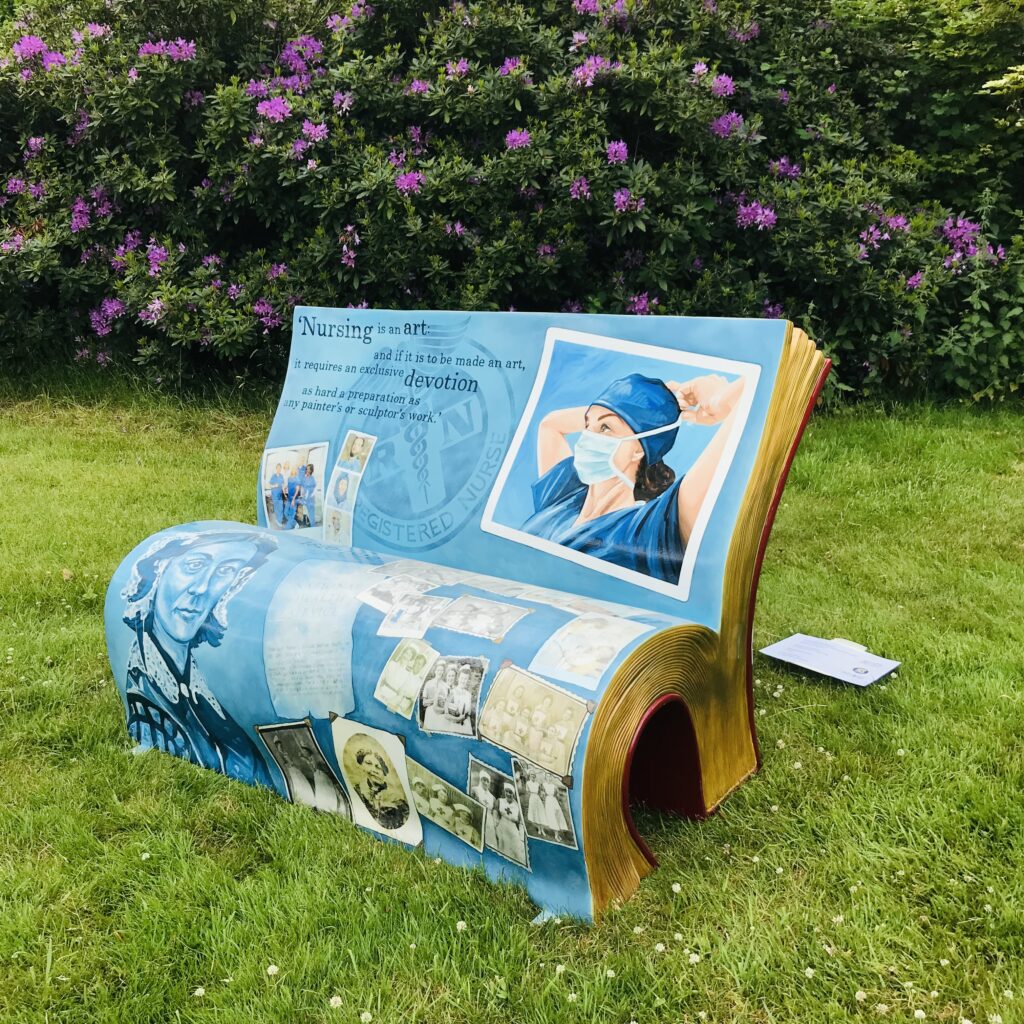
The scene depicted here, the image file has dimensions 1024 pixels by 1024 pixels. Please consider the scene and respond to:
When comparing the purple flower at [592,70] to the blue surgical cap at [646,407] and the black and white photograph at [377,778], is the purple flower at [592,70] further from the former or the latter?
the black and white photograph at [377,778]

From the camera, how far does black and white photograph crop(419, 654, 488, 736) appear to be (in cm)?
226

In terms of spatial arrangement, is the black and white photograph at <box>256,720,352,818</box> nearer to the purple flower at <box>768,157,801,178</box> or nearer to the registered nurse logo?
the registered nurse logo

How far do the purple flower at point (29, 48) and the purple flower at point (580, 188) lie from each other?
403 cm

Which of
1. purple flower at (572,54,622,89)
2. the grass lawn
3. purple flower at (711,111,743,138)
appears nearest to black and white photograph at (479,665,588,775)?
the grass lawn

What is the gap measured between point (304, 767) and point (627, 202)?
4.32 metres

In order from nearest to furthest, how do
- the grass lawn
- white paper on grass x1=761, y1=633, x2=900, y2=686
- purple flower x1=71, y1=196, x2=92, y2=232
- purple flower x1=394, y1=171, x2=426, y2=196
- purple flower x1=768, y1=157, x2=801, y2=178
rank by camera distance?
the grass lawn < white paper on grass x1=761, y1=633, x2=900, y2=686 < purple flower x1=394, y1=171, x2=426, y2=196 < purple flower x1=768, y1=157, x2=801, y2=178 < purple flower x1=71, y1=196, x2=92, y2=232

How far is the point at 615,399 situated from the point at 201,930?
173 centimetres

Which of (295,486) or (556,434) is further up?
(556,434)

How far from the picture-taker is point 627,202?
19.5 ft

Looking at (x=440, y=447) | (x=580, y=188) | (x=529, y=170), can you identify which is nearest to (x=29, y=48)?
(x=529, y=170)

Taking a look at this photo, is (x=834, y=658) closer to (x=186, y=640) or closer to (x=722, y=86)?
(x=186, y=640)

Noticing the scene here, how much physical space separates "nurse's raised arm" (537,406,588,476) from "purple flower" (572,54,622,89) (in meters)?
3.78

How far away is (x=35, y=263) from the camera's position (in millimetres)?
6758

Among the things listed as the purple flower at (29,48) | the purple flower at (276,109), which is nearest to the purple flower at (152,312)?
the purple flower at (276,109)
